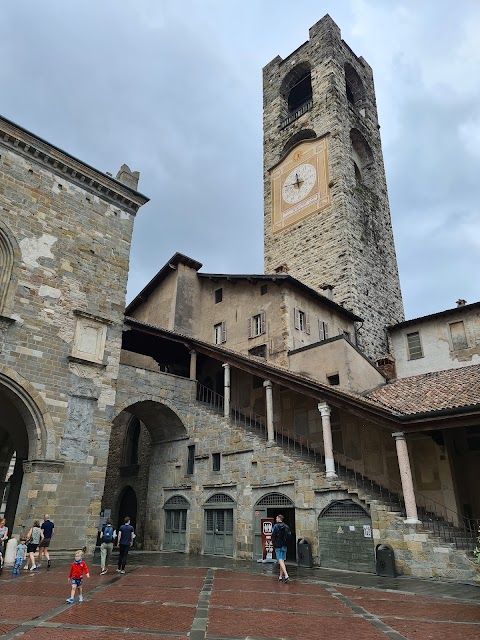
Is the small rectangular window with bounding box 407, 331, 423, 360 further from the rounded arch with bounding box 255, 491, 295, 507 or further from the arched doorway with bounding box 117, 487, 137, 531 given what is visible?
the arched doorway with bounding box 117, 487, 137, 531

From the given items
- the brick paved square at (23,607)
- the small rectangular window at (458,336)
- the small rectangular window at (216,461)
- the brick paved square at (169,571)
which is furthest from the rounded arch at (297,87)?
the brick paved square at (23,607)

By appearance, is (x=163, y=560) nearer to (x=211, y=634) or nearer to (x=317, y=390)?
(x=317, y=390)

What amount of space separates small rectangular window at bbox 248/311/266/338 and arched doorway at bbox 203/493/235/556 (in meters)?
7.48

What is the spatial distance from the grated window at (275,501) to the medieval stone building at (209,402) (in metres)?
0.06

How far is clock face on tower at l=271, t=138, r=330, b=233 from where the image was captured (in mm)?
28828

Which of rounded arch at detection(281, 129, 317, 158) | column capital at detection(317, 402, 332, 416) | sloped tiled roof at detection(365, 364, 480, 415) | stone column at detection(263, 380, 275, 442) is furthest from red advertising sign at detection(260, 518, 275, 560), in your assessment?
rounded arch at detection(281, 129, 317, 158)

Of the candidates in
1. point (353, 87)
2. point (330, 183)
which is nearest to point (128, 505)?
point (330, 183)

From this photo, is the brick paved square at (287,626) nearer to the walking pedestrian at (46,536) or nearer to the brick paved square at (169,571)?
the brick paved square at (169,571)

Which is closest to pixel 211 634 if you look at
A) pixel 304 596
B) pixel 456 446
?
pixel 304 596

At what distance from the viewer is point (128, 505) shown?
2236cm

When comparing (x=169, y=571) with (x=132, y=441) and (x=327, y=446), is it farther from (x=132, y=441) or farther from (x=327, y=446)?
(x=132, y=441)

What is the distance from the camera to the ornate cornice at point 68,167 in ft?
50.9

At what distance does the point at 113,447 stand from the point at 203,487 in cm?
950

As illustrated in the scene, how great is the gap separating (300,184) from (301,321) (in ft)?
43.2
